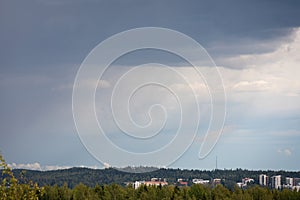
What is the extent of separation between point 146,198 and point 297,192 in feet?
81.4

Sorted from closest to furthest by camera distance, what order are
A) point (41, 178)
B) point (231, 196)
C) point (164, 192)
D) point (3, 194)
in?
point (3, 194), point (231, 196), point (164, 192), point (41, 178)

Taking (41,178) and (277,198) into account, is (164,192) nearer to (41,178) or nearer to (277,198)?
(277,198)

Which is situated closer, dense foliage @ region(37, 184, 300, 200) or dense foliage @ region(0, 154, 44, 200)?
dense foliage @ region(0, 154, 44, 200)

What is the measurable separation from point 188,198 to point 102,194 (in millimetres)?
16722

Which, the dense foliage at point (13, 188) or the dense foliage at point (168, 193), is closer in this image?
the dense foliage at point (13, 188)

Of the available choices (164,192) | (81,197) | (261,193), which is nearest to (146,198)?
(164,192)

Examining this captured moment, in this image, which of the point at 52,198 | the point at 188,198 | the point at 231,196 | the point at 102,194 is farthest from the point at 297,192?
the point at 52,198

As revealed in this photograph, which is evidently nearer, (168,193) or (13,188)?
(13,188)

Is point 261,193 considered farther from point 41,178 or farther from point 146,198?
point 41,178

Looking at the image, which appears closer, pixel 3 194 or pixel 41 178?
pixel 3 194

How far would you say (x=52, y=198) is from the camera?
101m

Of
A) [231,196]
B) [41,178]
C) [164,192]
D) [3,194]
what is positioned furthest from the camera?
[41,178]

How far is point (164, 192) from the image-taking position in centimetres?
10088

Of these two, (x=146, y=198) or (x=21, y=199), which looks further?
(x=146, y=198)
